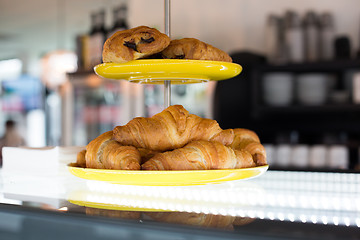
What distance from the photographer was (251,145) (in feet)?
2.51

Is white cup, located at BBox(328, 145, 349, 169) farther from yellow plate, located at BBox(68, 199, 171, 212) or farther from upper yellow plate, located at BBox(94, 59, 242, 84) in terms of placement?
yellow plate, located at BBox(68, 199, 171, 212)

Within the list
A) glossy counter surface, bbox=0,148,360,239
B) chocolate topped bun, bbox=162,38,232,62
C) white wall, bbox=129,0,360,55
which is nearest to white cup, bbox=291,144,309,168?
white wall, bbox=129,0,360,55

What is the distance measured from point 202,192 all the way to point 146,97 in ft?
8.86

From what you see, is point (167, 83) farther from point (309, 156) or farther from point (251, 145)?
point (309, 156)

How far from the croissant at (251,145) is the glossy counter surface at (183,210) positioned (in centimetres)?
5

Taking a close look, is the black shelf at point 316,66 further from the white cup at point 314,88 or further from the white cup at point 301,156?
the white cup at point 301,156

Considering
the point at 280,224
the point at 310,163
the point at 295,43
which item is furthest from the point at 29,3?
the point at 280,224

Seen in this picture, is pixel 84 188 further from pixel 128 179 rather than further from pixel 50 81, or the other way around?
pixel 50 81

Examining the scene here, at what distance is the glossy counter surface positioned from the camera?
0.42 meters

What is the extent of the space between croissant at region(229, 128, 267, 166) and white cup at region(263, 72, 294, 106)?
174 centimetres

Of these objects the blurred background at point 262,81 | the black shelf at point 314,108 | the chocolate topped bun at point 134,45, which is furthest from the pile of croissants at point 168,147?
the black shelf at point 314,108

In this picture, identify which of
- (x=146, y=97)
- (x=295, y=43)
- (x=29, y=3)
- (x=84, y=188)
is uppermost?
(x=29, y=3)

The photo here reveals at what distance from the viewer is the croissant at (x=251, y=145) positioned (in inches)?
29.4

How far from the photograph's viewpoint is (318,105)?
Answer: 7.89 ft
